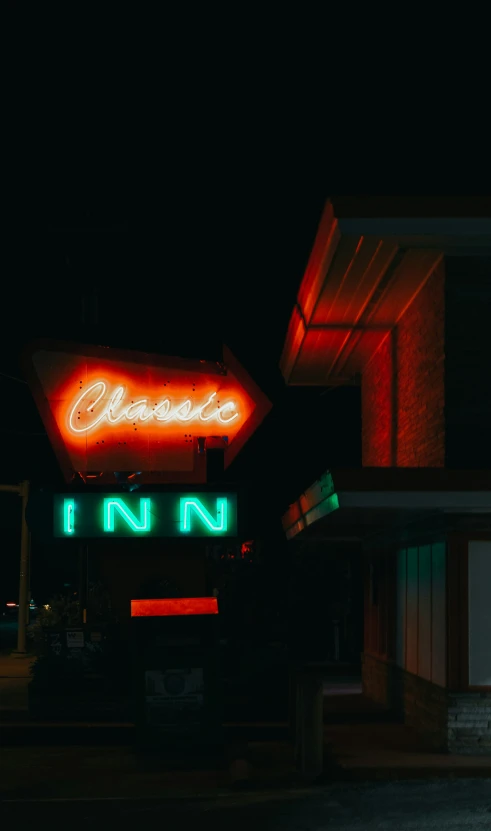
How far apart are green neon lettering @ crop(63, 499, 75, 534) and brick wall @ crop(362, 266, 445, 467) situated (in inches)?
195

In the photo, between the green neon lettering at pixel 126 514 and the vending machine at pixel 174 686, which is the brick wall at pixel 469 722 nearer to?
the vending machine at pixel 174 686

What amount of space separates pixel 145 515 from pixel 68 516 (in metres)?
1.24

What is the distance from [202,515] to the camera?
787 inches

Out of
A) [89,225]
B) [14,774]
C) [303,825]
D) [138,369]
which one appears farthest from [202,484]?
[89,225]

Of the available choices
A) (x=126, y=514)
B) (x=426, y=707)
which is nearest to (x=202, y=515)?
(x=126, y=514)

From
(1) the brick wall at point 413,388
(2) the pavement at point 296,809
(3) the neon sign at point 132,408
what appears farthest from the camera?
(3) the neon sign at point 132,408

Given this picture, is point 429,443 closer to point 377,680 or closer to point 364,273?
point 364,273

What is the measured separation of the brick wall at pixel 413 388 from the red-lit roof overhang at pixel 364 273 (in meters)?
0.25

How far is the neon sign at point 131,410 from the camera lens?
2114cm

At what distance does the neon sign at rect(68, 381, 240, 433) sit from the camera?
21.1m

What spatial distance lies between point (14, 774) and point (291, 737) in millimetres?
3692

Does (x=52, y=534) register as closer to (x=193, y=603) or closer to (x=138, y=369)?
(x=138, y=369)

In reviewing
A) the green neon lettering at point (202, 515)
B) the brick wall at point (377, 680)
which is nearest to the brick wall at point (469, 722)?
the brick wall at point (377, 680)

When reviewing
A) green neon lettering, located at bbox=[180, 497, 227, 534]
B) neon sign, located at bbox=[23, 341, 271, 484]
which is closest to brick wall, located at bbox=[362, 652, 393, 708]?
green neon lettering, located at bbox=[180, 497, 227, 534]
